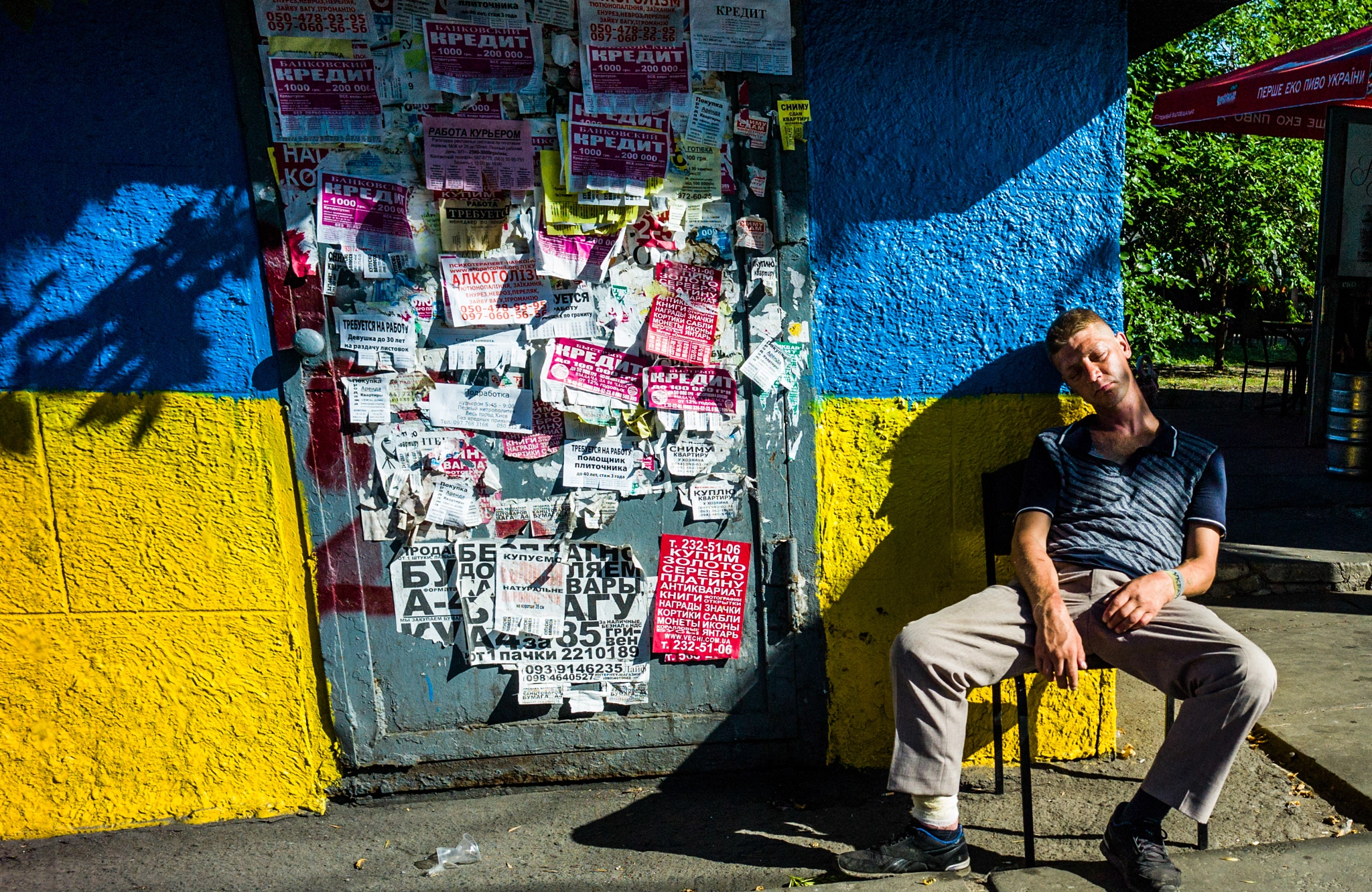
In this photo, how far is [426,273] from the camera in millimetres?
2777

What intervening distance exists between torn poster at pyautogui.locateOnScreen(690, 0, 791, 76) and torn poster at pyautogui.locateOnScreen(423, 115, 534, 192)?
59 centimetres

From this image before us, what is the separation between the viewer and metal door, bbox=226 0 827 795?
2.81m

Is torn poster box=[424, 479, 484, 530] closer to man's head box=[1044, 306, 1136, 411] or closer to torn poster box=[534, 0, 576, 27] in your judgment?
torn poster box=[534, 0, 576, 27]

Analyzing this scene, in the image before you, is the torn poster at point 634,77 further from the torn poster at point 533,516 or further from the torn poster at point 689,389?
the torn poster at point 533,516

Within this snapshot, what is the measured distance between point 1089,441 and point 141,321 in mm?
2882

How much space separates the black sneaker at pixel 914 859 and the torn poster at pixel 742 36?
230 cm

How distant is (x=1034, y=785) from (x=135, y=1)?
3.68 m

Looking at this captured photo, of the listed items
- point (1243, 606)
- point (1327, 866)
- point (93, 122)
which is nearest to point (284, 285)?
point (93, 122)

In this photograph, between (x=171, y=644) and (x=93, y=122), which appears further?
(x=171, y=644)

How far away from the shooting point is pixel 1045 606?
255 centimetres

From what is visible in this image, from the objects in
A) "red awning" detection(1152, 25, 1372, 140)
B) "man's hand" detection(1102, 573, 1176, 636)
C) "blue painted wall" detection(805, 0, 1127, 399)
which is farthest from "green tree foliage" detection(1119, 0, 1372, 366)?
"man's hand" detection(1102, 573, 1176, 636)

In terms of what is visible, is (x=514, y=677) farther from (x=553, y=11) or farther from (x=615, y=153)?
(x=553, y=11)

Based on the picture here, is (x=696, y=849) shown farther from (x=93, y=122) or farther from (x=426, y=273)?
(x=93, y=122)

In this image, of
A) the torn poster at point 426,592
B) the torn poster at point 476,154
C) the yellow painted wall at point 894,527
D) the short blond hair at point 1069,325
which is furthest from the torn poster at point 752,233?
the torn poster at point 426,592
